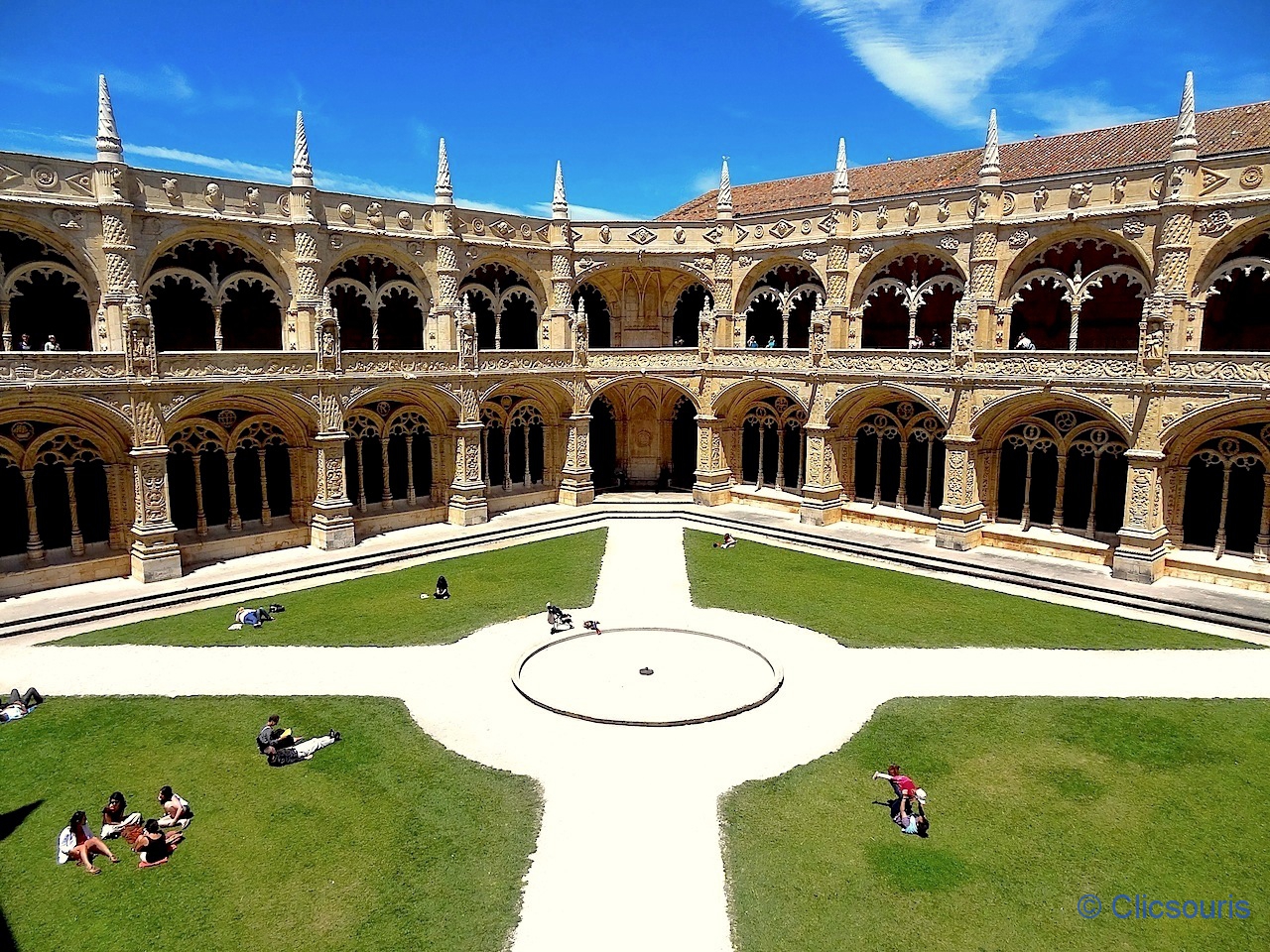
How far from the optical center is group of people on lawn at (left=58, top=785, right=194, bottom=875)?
1245 cm

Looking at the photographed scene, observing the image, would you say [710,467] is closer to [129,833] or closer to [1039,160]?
[1039,160]

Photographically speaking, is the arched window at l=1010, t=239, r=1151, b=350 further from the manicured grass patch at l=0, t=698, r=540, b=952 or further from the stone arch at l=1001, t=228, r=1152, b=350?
the manicured grass patch at l=0, t=698, r=540, b=952

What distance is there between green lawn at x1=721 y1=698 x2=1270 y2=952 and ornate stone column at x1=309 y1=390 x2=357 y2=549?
20.7 meters

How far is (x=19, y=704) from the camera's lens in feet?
57.1

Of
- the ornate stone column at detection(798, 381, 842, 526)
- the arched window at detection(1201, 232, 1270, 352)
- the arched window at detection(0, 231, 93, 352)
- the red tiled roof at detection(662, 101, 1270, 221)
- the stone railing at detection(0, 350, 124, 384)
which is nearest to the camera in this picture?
the stone railing at detection(0, 350, 124, 384)

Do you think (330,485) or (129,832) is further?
(330,485)

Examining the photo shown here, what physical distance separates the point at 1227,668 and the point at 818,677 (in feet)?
33.3

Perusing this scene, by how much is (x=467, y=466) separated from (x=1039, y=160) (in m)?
26.9

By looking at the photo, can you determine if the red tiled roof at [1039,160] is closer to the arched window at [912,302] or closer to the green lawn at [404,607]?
the arched window at [912,302]

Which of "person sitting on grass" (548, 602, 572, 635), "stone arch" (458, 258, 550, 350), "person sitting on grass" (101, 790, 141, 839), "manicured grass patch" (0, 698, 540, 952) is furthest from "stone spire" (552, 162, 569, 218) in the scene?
"person sitting on grass" (101, 790, 141, 839)

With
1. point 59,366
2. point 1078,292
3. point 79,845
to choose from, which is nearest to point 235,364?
point 59,366

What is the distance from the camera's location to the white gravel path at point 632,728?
1171 centimetres

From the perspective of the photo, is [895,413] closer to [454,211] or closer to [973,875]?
[454,211]

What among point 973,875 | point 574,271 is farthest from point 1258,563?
point 574,271
